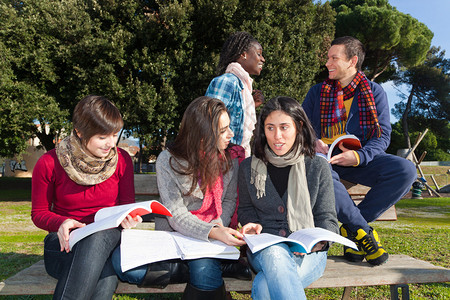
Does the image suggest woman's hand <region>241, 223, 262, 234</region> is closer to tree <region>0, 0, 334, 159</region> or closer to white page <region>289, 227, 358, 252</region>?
white page <region>289, 227, 358, 252</region>

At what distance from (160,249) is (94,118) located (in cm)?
93

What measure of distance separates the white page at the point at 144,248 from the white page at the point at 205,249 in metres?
0.05

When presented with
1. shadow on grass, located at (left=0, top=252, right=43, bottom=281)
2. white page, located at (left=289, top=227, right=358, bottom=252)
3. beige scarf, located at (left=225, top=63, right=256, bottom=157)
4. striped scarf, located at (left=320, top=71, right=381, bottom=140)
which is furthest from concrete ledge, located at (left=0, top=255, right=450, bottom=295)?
shadow on grass, located at (left=0, top=252, right=43, bottom=281)

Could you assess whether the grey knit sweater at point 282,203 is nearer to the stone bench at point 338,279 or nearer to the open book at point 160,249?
the stone bench at point 338,279

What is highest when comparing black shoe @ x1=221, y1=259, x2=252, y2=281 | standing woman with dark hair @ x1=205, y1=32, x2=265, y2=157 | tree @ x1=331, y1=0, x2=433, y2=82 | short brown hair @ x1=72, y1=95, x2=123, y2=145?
tree @ x1=331, y1=0, x2=433, y2=82

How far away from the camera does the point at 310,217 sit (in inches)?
84.6

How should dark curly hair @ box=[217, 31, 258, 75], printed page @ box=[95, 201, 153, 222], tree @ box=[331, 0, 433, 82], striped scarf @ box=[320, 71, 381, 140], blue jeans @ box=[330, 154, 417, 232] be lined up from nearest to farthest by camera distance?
1. printed page @ box=[95, 201, 153, 222]
2. blue jeans @ box=[330, 154, 417, 232]
3. striped scarf @ box=[320, 71, 381, 140]
4. dark curly hair @ box=[217, 31, 258, 75]
5. tree @ box=[331, 0, 433, 82]

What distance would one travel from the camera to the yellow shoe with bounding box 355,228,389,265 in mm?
2205

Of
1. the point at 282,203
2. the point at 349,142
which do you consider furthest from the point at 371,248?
the point at 349,142

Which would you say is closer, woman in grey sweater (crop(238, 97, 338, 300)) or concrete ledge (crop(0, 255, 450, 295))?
concrete ledge (crop(0, 255, 450, 295))

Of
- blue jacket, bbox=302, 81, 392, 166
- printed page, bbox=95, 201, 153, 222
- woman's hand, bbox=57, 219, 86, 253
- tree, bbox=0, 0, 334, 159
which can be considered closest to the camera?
printed page, bbox=95, 201, 153, 222

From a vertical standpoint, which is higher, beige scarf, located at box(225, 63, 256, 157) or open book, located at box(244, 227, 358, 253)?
beige scarf, located at box(225, 63, 256, 157)

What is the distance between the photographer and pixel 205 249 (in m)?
1.88

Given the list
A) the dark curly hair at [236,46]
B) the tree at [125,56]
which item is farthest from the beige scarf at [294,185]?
the tree at [125,56]
